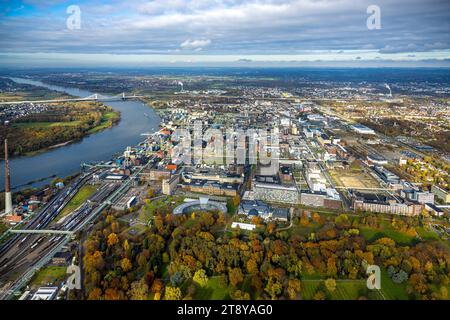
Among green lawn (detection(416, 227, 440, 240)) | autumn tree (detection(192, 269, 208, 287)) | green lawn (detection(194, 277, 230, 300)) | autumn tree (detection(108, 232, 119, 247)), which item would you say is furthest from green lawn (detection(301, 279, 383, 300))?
autumn tree (detection(108, 232, 119, 247))

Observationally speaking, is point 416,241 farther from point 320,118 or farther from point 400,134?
point 320,118

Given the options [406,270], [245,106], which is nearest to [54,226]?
[406,270]

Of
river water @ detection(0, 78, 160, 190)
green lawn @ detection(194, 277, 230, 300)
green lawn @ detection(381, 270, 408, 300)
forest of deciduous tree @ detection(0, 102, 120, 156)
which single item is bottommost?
green lawn @ detection(381, 270, 408, 300)

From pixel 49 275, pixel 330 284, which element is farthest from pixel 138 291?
pixel 330 284

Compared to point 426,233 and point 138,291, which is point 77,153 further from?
point 426,233

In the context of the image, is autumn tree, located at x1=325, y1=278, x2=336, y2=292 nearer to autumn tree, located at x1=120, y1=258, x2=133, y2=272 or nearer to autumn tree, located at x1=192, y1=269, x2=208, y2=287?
autumn tree, located at x1=192, y1=269, x2=208, y2=287

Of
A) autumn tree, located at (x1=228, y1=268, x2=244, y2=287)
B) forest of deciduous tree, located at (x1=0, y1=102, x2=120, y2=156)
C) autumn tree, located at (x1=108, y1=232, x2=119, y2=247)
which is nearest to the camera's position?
autumn tree, located at (x1=228, y1=268, x2=244, y2=287)

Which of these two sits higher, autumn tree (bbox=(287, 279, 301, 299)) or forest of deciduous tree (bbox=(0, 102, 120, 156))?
forest of deciduous tree (bbox=(0, 102, 120, 156))
